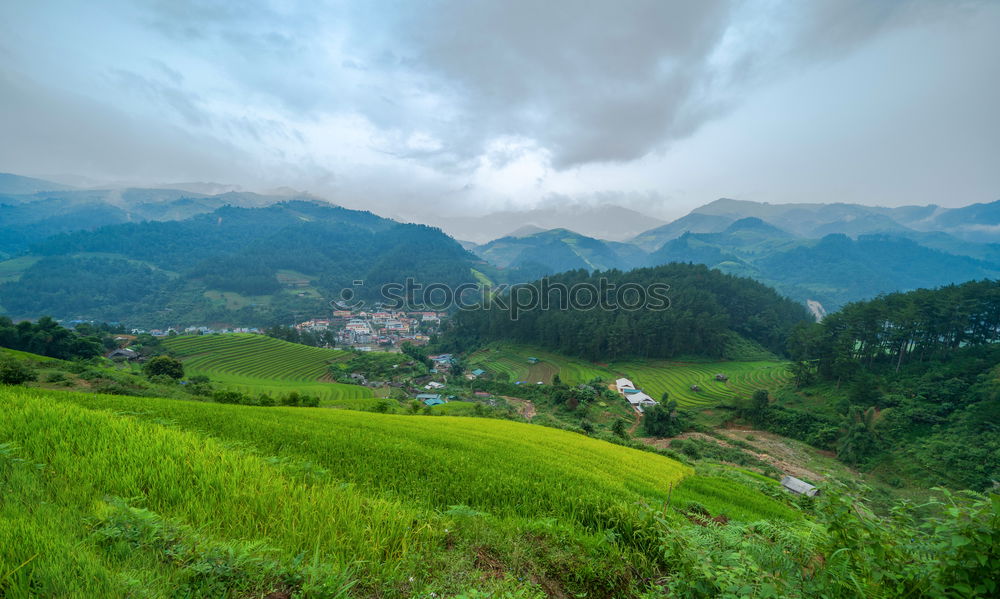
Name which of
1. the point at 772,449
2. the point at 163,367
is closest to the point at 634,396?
the point at 772,449

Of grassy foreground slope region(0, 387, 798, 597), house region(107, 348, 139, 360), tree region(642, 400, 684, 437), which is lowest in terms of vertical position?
tree region(642, 400, 684, 437)

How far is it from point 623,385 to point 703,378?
12966 mm

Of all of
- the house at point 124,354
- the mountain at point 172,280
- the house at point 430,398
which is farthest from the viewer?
the mountain at point 172,280

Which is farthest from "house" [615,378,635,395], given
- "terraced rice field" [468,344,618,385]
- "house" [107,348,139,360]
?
"house" [107,348,139,360]

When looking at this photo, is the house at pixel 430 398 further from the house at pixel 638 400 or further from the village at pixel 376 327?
the village at pixel 376 327

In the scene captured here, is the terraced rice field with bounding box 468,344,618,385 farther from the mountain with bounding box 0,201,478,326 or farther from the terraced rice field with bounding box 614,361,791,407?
the mountain with bounding box 0,201,478,326

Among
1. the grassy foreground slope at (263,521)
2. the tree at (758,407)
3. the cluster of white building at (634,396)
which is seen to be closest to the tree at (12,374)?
the grassy foreground slope at (263,521)

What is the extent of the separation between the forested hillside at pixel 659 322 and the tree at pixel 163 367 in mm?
51464

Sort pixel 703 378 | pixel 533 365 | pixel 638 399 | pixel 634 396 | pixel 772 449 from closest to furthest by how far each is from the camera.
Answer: pixel 772 449
pixel 638 399
pixel 634 396
pixel 703 378
pixel 533 365

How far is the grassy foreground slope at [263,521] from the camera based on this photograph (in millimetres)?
2289

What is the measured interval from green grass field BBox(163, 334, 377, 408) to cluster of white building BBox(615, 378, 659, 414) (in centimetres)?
3084

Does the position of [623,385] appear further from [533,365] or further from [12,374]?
[12,374]

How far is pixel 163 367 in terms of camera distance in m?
26.6

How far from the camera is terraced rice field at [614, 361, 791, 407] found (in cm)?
4272
